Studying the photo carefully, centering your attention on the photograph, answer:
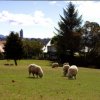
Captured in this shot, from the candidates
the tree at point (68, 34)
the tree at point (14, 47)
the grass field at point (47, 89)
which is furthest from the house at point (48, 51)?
the grass field at point (47, 89)

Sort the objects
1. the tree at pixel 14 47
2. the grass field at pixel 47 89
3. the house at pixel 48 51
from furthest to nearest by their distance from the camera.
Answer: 1. the house at pixel 48 51
2. the tree at pixel 14 47
3. the grass field at pixel 47 89

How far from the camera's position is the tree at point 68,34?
103 m

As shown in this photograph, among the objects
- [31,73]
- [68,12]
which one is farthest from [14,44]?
[31,73]

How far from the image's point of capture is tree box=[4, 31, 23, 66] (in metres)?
89.6

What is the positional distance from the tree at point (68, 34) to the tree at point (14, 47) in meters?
16.0

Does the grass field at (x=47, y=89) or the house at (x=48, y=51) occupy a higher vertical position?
the house at (x=48, y=51)

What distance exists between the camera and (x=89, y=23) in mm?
107000

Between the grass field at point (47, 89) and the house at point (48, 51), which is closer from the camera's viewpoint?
the grass field at point (47, 89)

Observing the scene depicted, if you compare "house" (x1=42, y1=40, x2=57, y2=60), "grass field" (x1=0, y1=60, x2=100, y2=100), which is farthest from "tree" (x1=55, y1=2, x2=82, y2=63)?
"grass field" (x1=0, y1=60, x2=100, y2=100)

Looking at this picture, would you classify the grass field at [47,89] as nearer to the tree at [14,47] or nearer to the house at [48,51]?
the tree at [14,47]

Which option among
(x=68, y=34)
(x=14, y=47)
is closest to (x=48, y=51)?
(x=68, y=34)

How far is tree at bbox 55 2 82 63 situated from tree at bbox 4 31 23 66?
630 inches

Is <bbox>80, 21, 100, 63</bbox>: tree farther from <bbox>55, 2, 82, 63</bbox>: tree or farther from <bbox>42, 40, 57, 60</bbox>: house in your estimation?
<bbox>42, 40, 57, 60</bbox>: house

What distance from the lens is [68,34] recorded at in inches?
4114
